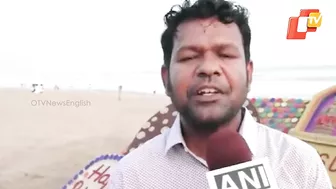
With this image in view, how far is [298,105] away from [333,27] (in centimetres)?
19

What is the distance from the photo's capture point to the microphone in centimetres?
39

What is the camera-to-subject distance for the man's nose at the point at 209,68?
0.61 m

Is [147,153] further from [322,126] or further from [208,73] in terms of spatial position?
[322,126]

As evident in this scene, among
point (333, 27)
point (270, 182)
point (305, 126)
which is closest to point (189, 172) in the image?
point (270, 182)

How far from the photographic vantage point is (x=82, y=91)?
1.17 m

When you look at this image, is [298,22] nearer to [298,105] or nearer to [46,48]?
[298,105]

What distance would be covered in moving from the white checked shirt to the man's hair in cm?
12

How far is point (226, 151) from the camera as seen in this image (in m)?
0.45

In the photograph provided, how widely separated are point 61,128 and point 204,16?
66cm
